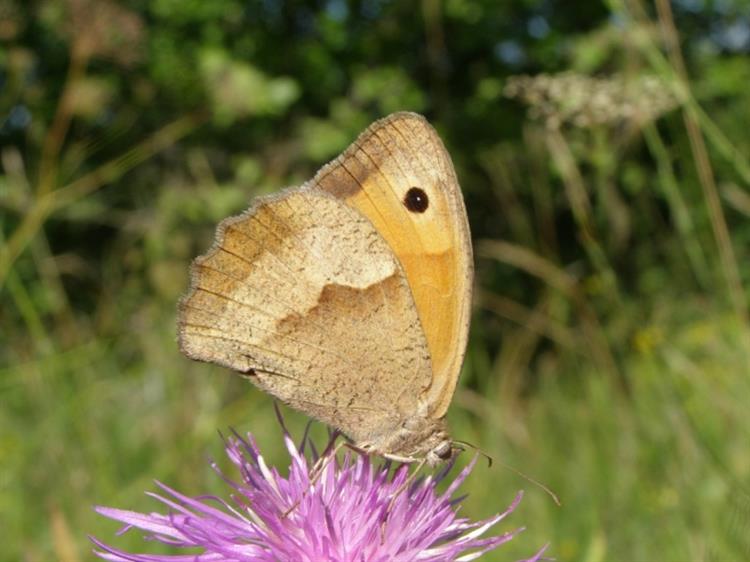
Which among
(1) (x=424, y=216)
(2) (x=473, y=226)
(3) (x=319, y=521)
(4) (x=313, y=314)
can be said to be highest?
(2) (x=473, y=226)

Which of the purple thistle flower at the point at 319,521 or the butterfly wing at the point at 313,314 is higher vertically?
the butterfly wing at the point at 313,314

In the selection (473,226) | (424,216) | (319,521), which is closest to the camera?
(319,521)

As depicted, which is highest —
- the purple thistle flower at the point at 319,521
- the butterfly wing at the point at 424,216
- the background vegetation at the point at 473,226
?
the background vegetation at the point at 473,226

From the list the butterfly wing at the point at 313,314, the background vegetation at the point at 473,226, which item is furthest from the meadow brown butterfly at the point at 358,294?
the background vegetation at the point at 473,226

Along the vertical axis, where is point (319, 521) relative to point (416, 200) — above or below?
below

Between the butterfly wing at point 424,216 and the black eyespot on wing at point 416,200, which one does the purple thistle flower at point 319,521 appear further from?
the black eyespot on wing at point 416,200

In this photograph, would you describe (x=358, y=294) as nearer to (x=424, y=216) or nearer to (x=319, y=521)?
(x=424, y=216)

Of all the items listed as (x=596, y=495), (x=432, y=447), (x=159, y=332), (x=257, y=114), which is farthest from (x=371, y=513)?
(x=257, y=114)

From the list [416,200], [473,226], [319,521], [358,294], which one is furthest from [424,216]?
[473,226]
